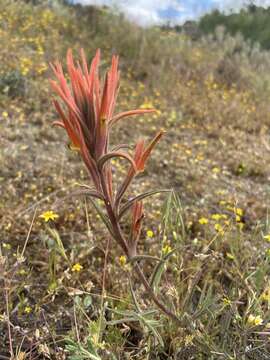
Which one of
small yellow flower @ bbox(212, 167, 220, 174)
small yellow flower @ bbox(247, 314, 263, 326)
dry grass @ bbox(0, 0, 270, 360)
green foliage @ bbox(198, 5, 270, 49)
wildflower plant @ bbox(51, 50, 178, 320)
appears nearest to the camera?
wildflower plant @ bbox(51, 50, 178, 320)

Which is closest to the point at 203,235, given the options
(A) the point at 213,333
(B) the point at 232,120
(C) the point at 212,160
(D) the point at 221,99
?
(A) the point at 213,333

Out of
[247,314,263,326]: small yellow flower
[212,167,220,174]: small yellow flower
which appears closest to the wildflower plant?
[247,314,263,326]: small yellow flower

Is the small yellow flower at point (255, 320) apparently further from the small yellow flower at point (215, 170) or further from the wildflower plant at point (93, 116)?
the small yellow flower at point (215, 170)

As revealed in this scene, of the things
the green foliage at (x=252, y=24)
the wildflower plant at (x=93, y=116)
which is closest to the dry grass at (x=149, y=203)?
the wildflower plant at (x=93, y=116)

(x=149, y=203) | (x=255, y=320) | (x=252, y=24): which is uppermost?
(x=252, y=24)

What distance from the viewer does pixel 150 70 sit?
18.8ft

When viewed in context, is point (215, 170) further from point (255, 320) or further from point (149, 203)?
point (255, 320)

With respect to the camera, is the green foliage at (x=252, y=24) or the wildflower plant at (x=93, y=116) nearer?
the wildflower plant at (x=93, y=116)

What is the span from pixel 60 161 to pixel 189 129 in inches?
68.5

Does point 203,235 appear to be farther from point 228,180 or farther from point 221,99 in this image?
point 221,99

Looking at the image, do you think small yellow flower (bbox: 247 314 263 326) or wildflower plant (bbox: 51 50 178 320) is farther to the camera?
small yellow flower (bbox: 247 314 263 326)

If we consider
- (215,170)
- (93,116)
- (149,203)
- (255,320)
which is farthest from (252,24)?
(93,116)

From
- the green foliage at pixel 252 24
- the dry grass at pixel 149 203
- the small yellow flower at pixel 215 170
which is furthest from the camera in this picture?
the green foliage at pixel 252 24

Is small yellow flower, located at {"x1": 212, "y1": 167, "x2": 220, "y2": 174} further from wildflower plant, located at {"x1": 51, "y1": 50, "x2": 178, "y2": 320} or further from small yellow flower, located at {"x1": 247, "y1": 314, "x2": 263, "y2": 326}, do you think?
wildflower plant, located at {"x1": 51, "y1": 50, "x2": 178, "y2": 320}
